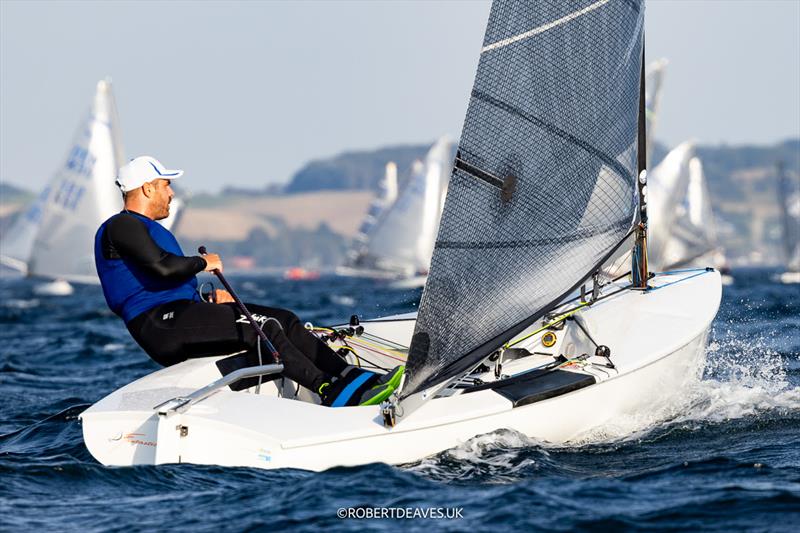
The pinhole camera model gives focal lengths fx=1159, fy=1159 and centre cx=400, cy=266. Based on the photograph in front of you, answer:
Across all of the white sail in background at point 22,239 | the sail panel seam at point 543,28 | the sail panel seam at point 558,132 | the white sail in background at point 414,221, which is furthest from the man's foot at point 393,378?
the white sail in background at point 414,221

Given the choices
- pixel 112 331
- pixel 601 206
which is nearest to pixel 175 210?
pixel 112 331

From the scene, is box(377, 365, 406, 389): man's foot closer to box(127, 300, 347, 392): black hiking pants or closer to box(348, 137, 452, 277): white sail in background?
box(127, 300, 347, 392): black hiking pants

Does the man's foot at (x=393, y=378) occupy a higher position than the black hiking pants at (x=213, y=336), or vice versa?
the black hiking pants at (x=213, y=336)

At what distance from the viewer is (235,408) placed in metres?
5.30

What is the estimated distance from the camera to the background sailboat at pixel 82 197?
1061 inches

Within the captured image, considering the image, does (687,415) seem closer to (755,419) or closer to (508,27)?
(755,419)

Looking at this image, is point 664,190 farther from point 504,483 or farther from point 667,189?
point 504,483

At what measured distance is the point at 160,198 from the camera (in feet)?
19.4

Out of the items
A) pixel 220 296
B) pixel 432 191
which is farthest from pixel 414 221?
pixel 220 296

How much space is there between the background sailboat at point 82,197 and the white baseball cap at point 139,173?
2103 cm

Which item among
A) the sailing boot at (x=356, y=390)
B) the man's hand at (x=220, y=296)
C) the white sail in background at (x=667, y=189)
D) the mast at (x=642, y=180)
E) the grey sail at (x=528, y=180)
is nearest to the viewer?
the grey sail at (x=528, y=180)

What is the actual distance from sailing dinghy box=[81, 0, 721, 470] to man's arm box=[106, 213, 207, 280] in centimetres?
55

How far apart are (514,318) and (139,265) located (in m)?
1.86

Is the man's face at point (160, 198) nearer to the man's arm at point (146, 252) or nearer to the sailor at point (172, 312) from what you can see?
the sailor at point (172, 312)
